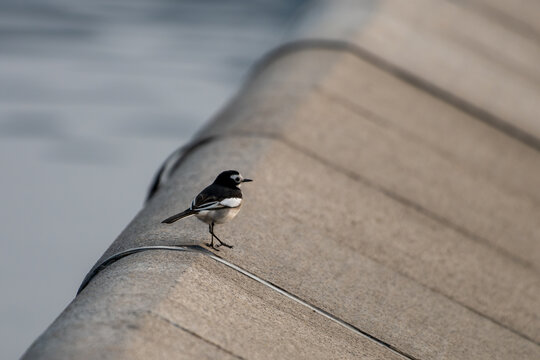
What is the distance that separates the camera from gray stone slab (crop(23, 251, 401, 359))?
417 cm

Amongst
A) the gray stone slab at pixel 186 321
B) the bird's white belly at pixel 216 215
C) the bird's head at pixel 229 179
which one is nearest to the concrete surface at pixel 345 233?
the gray stone slab at pixel 186 321

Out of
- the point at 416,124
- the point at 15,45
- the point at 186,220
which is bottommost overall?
the point at 15,45

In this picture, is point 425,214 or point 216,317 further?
point 425,214

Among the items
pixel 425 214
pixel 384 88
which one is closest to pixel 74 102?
pixel 384 88

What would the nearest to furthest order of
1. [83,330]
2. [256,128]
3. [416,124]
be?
[83,330], [256,128], [416,124]

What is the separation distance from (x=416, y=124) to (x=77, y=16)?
1006cm

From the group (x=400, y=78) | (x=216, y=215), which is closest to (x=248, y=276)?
(x=216, y=215)

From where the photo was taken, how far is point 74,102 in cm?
1332

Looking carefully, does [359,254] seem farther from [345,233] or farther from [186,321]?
[186,321]

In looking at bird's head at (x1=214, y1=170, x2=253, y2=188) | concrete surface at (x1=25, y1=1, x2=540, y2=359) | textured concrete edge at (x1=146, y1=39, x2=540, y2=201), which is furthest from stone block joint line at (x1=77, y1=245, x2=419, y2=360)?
textured concrete edge at (x1=146, y1=39, x2=540, y2=201)

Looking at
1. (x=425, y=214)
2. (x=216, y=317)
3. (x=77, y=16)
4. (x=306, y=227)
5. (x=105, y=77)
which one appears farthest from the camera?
(x=77, y=16)

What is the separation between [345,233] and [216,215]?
1309 mm

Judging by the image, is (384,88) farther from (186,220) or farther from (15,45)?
(15,45)

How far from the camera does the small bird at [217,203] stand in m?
5.27
